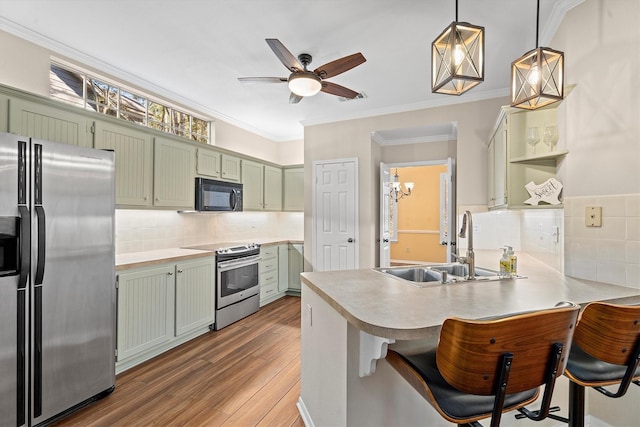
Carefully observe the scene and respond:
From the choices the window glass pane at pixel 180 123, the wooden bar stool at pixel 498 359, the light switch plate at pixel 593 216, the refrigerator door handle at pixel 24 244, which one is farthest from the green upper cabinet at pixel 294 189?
the wooden bar stool at pixel 498 359

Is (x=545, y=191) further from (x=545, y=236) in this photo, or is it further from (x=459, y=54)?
(x=459, y=54)

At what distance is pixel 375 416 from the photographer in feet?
4.71

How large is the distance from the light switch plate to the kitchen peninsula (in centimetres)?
35

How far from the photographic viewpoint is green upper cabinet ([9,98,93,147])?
2.08 metres

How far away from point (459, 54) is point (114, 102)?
334 cm

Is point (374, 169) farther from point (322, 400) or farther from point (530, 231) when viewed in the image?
point (322, 400)

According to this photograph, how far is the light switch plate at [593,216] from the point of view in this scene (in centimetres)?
185

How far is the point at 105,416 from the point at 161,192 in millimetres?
1931

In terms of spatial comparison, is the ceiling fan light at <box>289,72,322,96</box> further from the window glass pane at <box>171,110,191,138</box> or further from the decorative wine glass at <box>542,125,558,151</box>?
the window glass pane at <box>171,110,191,138</box>

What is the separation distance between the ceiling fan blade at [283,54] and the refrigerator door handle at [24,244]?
5.83 feet

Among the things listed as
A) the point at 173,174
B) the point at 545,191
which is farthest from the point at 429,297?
the point at 173,174

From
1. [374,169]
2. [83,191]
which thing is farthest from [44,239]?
[374,169]

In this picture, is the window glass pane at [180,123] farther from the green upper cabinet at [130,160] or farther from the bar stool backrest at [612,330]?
the bar stool backrest at [612,330]

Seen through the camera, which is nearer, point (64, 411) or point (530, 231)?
point (64, 411)
